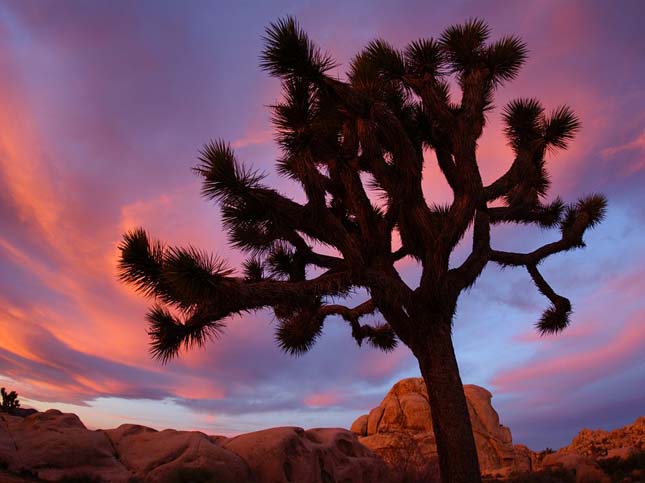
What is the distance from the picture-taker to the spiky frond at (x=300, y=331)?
10484 millimetres

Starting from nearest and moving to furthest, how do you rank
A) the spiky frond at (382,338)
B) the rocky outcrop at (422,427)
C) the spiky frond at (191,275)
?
the spiky frond at (191,275), the spiky frond at (382,338), the rocky outcrop at (422,427)

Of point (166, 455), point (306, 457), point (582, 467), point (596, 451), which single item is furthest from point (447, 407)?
point (596, 451)

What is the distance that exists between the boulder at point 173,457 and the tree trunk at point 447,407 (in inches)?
136

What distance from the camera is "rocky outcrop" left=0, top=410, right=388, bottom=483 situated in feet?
25.6

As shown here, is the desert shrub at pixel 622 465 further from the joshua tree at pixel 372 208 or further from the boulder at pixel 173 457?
the boulder at pixel 173 457

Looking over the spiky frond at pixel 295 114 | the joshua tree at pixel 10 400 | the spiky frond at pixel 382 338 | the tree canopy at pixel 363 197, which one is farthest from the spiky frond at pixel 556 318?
the joshua tree at pixel 10 400

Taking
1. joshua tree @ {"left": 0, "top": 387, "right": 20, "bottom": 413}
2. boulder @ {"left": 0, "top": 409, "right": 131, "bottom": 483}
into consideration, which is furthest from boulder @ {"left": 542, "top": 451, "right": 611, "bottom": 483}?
joshua tree @ {"left": 0, "top": 387, "right": 20, "bottom": 413}

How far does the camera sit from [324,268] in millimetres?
9609

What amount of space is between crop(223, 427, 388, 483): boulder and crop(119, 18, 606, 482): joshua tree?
9.36 ft

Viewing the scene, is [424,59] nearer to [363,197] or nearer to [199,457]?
[363,197]

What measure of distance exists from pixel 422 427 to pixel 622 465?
7190 mm

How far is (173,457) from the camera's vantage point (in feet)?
28.3

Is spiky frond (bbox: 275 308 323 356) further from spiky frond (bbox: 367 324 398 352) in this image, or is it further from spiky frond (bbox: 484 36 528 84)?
spiky frond (bbox: 484 36 528 84)

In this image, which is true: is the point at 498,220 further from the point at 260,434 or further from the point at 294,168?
the point at 260,434
